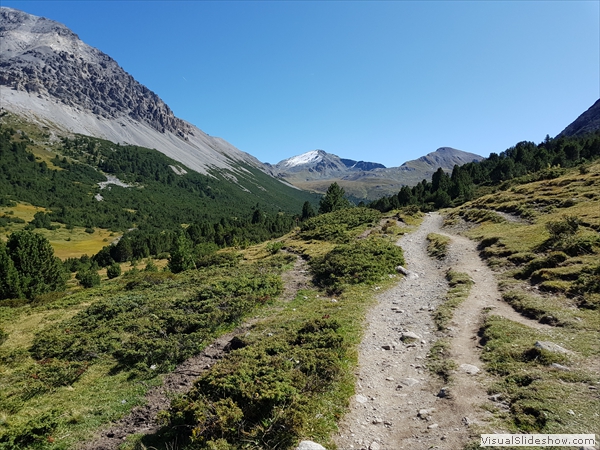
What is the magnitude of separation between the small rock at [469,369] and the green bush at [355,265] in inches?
476

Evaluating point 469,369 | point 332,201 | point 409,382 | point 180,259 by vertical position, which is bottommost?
point 180,259

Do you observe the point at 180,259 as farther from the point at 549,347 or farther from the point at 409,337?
the point at 549,347

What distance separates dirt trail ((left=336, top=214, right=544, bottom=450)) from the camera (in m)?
8.02

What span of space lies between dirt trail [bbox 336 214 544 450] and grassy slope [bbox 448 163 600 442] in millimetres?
731

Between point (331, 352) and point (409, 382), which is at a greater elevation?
point (331, 352)

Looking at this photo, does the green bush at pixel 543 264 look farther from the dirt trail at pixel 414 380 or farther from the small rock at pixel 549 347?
the small rock at pixel 549 347

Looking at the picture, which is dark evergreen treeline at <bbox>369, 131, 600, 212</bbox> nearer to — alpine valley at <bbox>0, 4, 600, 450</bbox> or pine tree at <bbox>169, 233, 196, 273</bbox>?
alpine valley at <bbox>0, 4, 600, 450</bbox>

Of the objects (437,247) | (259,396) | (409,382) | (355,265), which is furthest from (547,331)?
(437,247)

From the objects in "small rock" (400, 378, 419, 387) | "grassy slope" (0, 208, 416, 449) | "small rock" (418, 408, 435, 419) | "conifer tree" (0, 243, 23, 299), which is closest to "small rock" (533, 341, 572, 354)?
"small rock" (400, 378, 419, 387)

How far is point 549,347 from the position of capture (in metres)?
10.8

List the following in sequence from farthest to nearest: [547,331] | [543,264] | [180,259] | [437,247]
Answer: [180,259], [437,247], [543,264], [547,331]

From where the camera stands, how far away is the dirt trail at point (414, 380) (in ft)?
26.3

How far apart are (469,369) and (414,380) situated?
1972 mm

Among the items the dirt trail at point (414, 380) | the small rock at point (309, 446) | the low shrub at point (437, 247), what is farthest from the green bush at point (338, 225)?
the small rock at point (309, 446)
